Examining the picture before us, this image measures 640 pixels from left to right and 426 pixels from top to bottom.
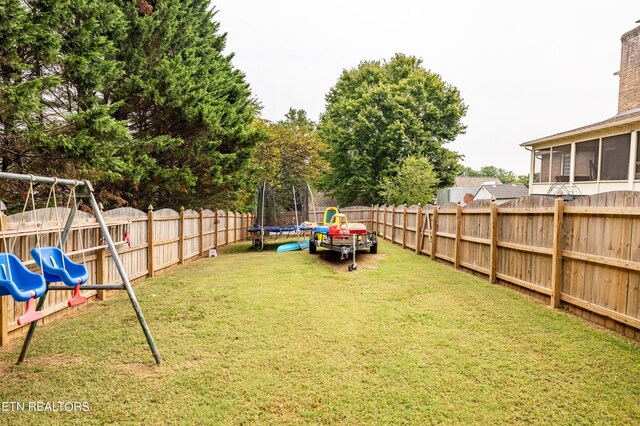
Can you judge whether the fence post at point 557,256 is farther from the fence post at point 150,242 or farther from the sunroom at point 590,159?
the sunroom at point 590,159

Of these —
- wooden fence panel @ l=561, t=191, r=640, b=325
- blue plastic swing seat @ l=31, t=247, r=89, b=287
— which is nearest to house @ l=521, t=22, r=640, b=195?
wooden fence panel @ l=561, t=191, r=640, b=325

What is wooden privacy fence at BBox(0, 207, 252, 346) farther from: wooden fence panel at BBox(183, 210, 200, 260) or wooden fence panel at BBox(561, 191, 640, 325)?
wooden fence panel at BBox(561, 191, 640, 325)

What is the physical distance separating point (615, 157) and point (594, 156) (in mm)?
1138

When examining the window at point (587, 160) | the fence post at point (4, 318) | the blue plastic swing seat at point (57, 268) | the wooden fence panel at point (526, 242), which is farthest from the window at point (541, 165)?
the fence post at point (4, 318)

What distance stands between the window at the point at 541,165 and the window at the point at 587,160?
1565 mm

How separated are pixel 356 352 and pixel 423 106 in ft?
96.2

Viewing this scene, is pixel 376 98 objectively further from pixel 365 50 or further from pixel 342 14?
pixel 342 14

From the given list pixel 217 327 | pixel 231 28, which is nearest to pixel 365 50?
pixel 231 28

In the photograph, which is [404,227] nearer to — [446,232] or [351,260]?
[446,232]

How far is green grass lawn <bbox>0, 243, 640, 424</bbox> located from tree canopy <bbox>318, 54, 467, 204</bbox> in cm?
2339

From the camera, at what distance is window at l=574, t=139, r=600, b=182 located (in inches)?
587

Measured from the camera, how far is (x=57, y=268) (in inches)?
126

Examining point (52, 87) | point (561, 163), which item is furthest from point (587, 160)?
point (52, 87)

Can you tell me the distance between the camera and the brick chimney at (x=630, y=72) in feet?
65.5
